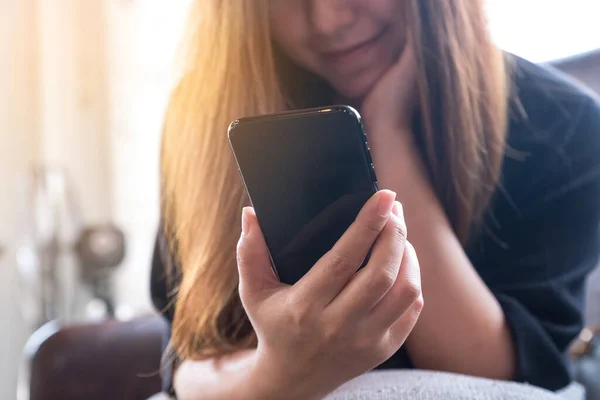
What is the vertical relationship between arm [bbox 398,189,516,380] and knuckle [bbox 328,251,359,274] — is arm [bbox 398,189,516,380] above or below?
below

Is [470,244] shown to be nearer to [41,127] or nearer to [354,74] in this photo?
[354,74]

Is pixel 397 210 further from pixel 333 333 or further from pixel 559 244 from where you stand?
pixel 559 244

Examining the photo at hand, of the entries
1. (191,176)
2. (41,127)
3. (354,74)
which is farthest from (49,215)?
(354,74)

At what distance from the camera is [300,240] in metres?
0.40

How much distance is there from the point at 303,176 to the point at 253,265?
0.07m

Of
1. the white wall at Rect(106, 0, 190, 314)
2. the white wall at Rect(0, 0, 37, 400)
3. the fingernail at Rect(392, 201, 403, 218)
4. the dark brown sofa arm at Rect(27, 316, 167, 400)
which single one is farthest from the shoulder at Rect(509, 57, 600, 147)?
the white wall at Rect(0, 0, 37, 400)

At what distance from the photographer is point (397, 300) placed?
35cm

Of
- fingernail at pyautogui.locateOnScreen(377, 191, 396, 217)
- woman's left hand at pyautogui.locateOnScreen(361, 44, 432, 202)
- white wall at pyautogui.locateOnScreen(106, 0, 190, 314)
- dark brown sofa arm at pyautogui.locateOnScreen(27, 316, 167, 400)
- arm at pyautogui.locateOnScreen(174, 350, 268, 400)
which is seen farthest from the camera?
white wall at pyautogui.locateOnScreen(106, 0, 190, 314)

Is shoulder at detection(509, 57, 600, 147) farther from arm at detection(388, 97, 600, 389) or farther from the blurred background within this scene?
the blurred background

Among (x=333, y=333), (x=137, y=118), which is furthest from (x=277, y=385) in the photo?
(x=137, y=118)

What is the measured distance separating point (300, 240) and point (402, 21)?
1.00 feet

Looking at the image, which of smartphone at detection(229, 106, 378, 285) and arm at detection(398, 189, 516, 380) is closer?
smartphone at detection(229, 106, 378, 285)

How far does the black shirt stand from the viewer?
1.88ft

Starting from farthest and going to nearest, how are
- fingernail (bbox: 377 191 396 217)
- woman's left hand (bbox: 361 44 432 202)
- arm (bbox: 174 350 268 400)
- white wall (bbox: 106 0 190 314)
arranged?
1. white wall (bbox: 106 0 190 314)
2. woman's left hand (bbox: 361 44 432 202)
3. arm (bbox: 174 350 268 400)
4. fingernail (bbox: 377 191 396 217)
